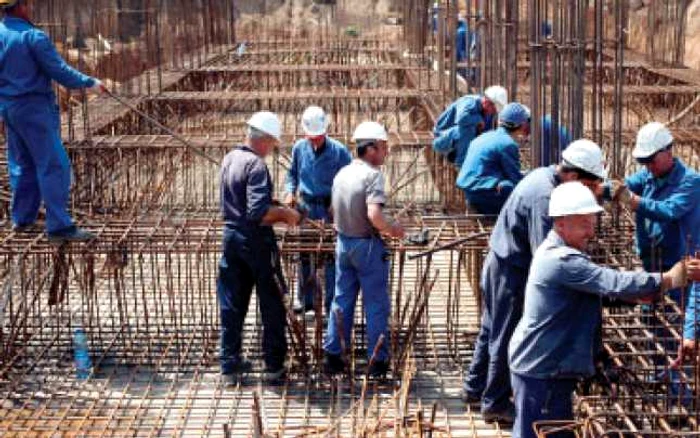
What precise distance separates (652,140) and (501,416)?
167 cm

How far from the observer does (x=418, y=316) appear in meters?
6.60

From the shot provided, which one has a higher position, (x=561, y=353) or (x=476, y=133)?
(x=476, y=133)

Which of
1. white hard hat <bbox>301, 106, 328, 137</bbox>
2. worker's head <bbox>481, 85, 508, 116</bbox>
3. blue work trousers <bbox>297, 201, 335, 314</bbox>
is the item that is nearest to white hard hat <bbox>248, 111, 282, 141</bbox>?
white hard hat <bbox>301, 106, 328, 137</bbox>

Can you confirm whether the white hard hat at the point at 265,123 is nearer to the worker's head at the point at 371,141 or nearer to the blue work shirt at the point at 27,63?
the worker's head at the point at 371,141

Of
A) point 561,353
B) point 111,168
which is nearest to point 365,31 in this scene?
point 111,168

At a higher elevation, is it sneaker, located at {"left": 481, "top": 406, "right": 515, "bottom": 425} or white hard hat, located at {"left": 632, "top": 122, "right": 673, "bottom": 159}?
white hard hat, located at {"left": 632, "top": 122, "right": 673, "bottom": 159}

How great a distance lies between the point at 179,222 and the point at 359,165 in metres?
1.69

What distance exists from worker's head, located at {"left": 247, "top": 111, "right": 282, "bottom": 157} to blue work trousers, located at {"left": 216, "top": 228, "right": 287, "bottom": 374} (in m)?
0.51

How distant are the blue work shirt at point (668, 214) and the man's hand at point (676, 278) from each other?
99 centimetres

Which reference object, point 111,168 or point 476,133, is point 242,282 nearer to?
point 476,133

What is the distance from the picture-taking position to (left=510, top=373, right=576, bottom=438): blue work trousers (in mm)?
4797

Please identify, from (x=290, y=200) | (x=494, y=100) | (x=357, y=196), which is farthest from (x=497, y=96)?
(x=357, y=196)

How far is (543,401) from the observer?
4805mm

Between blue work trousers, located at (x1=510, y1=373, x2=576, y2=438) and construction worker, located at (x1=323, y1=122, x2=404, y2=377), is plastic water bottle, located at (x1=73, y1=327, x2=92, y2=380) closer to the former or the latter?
construction worker, located at (x1=323, y1=122, x2=404, y2=377)
